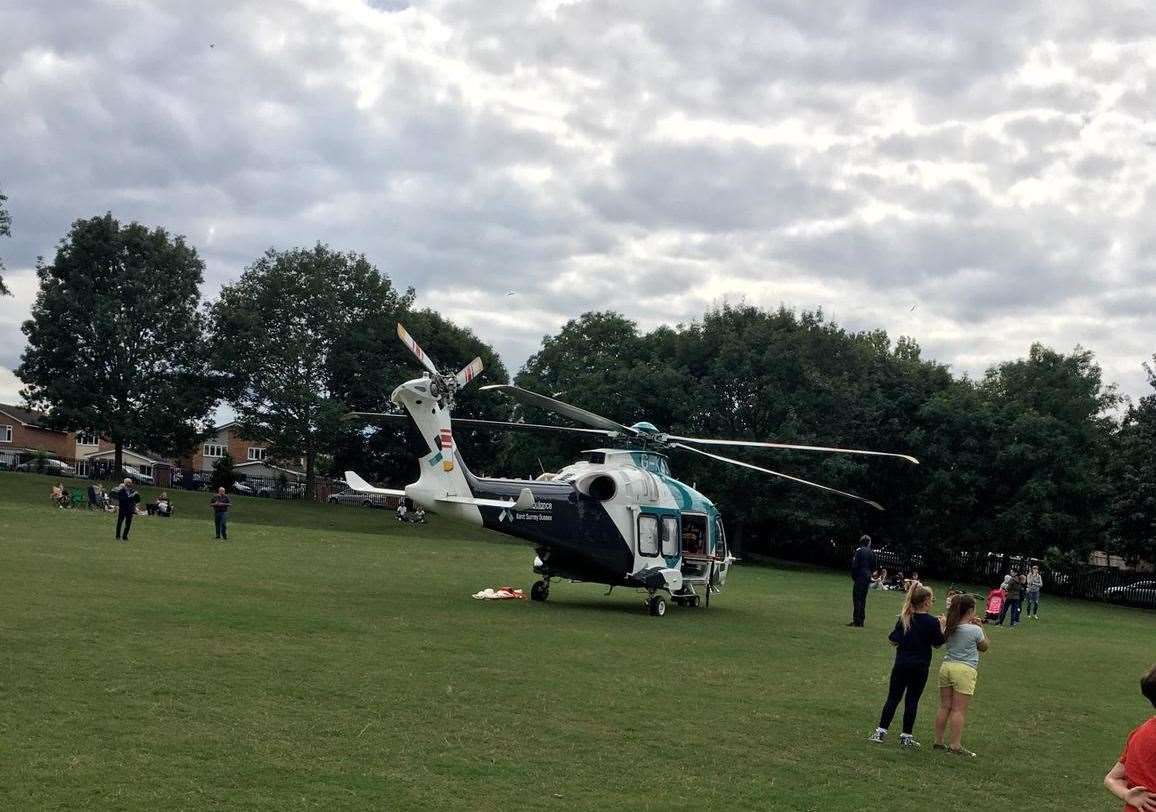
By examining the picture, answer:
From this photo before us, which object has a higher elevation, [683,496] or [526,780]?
[683,496]

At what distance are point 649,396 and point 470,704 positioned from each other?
46268 mm

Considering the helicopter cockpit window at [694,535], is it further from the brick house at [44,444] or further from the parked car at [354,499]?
the brick house at [44,444]

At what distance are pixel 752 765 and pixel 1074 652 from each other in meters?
16.0

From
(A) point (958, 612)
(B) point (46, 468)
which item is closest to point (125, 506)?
(A) point (958, 612)

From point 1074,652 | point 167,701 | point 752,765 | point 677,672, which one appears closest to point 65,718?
point 167,701

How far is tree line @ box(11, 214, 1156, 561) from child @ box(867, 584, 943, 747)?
33101 mm

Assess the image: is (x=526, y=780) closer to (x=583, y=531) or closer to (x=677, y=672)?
(x=677, y=672)

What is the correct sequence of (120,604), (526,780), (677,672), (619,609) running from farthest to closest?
(619,609) → (120,604) → (677,672) → (526,780)

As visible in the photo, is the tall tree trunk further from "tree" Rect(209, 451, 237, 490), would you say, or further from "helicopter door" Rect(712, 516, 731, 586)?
"helicopter door" Rect(712, 516, 731, 586)

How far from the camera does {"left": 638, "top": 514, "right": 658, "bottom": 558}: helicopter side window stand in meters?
24.5

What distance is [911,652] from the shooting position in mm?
12062

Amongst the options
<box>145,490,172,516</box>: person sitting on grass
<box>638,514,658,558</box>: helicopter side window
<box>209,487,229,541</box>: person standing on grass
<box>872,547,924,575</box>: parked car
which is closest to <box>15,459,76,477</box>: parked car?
<box>145,490,172,516</box>: person sitting on grass

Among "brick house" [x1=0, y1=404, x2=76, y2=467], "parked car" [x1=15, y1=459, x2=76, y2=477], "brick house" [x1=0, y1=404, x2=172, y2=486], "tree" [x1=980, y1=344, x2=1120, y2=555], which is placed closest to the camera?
"tree" [x1=980, y1=344, x2=1120, y2=555]

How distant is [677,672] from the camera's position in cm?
1612
